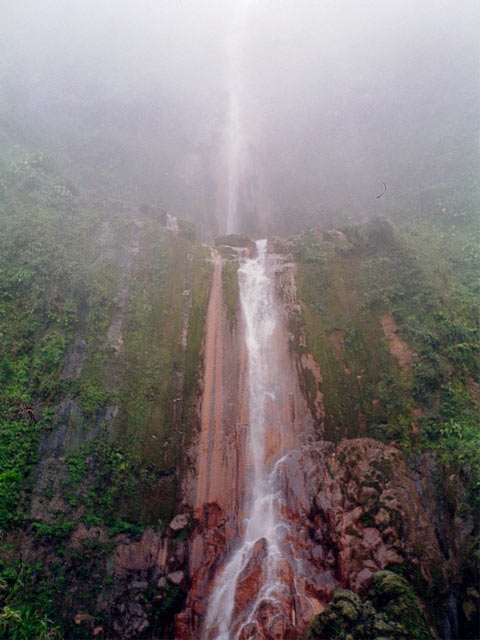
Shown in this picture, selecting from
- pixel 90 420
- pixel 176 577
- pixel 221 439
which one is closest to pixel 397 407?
pixel 221 439

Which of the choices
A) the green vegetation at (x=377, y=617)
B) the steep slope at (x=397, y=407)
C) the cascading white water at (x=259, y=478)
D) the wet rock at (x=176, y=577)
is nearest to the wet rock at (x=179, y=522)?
the wet rock at (x=176, y=577)

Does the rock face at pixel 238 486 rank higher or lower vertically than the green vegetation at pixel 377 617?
higher

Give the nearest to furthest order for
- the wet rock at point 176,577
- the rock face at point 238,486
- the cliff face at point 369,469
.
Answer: the cliff face at point 369,469
the rock face at point 238,486
the wet rock at point 176,577

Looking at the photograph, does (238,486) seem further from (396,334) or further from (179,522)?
(396,334)

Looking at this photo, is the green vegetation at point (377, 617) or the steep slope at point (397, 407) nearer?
the green vegetation at point (377, 617)

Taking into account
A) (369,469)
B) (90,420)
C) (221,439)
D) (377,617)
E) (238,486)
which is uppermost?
(90,420)

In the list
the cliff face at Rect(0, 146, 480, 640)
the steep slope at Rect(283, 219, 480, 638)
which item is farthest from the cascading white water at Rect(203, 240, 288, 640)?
the steep slope at Rect(283, 219, 480, 638)

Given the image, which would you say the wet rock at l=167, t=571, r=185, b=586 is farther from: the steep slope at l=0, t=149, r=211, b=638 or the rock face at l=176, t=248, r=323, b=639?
the rock face at l=176, t=248, r=323, b=639

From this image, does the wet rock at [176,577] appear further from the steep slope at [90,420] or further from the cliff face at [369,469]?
the cliff face at [369,469]

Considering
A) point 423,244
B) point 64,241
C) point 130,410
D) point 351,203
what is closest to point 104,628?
point 130,410
